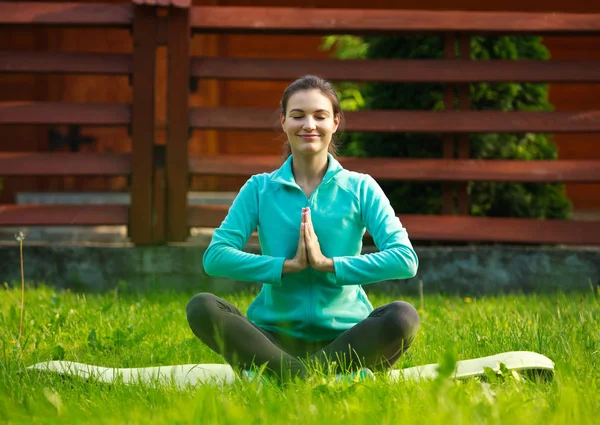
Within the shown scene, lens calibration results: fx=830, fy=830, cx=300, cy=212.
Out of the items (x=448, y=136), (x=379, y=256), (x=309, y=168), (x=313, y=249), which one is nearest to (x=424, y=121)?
(x=448, y=136)

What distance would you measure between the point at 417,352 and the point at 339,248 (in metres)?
0.57

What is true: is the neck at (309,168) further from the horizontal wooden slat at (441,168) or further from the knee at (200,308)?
the horizontal wooden slat at (441,168)

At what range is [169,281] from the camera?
228 inches

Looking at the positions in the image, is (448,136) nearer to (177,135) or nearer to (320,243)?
(177,135)

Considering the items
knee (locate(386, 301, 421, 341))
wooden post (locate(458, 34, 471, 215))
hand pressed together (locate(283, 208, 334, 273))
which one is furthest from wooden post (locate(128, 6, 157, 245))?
knee (locate(386, 301, 421, 341))

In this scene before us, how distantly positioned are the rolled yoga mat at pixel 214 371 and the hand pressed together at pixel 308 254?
427 mm

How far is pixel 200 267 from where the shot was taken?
19.0ft

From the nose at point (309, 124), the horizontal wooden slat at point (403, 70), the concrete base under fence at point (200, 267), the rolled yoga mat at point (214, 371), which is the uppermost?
the horizontal wooden slat at point (403, 70)

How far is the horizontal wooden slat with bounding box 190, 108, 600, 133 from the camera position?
5.93 metres

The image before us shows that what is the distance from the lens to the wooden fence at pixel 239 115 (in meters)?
5.85

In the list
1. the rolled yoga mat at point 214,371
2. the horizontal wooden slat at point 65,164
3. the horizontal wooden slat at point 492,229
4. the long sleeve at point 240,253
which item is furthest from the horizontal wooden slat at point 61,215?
the rolled yoga mat at point 214,371

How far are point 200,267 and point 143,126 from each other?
3.52 ft

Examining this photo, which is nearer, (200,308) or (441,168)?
(200,308)

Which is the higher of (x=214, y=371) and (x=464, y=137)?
(x=464, y=137)
